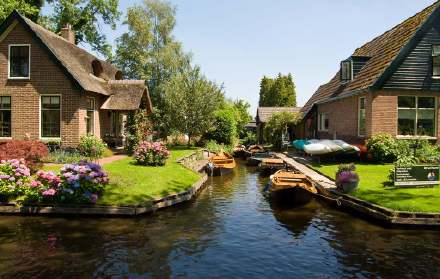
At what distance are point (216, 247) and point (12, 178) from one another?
8.90 metres

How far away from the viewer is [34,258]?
10.5 metres

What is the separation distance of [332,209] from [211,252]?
754 centimetres

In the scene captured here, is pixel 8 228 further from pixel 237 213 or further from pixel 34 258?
pixel 237 213

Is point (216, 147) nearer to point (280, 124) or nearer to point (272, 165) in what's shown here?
point (280, 124)

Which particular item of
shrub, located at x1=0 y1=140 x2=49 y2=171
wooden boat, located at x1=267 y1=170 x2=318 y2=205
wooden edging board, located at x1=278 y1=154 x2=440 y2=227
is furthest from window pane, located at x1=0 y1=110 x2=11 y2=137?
wooden edging board, located at x1=278 y1=154 x2=440 y2=227

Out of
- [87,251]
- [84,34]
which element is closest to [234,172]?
[87,251]

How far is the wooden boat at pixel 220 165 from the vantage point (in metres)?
28.4

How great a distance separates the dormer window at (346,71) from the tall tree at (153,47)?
83.7 feet

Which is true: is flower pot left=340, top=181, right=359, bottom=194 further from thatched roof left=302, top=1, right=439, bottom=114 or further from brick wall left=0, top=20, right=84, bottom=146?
brick wall left=0, top=20, right=84, bottom=146

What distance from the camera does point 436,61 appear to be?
25.8 m

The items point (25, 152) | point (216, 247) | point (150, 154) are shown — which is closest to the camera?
point (216, 247)

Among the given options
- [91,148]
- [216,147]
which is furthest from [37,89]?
[216,147]

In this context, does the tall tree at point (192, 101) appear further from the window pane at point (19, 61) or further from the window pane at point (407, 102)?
the window pane at point (407, 102)

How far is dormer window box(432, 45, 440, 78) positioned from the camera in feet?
84.1
